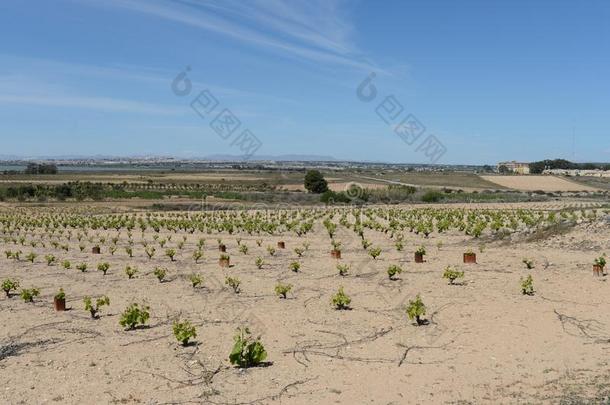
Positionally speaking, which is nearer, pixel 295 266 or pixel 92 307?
pixel 92 307

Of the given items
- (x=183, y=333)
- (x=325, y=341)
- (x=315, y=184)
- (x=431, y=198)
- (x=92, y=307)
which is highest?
(x=315, y=184)

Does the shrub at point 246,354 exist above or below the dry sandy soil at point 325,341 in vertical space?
above

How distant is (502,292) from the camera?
505 inches

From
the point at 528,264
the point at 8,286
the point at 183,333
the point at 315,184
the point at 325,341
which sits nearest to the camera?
the point at 183,333

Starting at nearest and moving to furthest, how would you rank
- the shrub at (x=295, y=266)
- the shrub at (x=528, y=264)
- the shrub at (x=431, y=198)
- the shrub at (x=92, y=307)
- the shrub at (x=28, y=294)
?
the shrub at (x=92, y=307) < the shrub at (x=28, y=294) < the shrub at (x=528, y=264) < the shrub at (x=295, y=266) < the shrub at (x=431, y=198)

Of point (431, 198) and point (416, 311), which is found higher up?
point (416, 311)

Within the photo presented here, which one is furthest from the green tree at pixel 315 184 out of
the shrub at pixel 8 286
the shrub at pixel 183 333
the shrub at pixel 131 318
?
the shrub at pixel 183 333

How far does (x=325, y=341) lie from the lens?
30.9 ft

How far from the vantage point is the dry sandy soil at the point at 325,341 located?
23.8 ft

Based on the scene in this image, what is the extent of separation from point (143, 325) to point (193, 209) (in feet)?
139

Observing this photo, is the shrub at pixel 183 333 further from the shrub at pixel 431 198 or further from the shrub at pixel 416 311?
the shrub at pixel 431 198

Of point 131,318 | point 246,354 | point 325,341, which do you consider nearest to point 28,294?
point 131,318

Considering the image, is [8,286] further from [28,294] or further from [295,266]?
[295,266]

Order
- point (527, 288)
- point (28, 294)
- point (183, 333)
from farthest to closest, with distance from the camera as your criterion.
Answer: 1. point (28, 294)
2. point (527, 288)
3. point (183, 333)
